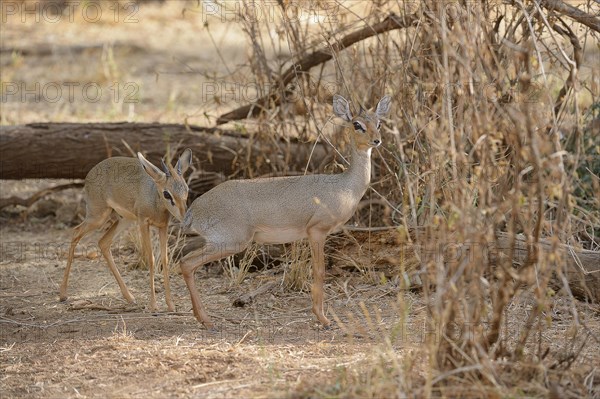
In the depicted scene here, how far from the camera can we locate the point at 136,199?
23.4ft

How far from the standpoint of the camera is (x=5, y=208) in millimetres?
9828

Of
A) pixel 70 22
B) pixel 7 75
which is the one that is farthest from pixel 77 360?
pixel 70 22

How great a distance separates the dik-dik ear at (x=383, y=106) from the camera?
21.7 feet

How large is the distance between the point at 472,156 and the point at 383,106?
982 millimetres

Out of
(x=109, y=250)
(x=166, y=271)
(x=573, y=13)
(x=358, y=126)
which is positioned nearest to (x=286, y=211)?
(x=358, y=126)

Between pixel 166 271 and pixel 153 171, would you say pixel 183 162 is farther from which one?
pixel 166 271

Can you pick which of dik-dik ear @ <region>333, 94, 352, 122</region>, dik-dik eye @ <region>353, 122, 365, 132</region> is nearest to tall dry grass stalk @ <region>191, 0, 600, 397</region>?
dik-dik eye @ <region>353, 122, 365, 132</region>

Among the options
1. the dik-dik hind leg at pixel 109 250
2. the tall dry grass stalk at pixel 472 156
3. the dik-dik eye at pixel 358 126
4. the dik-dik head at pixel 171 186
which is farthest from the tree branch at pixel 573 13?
the dik-dik hind leg at pixel 109 250

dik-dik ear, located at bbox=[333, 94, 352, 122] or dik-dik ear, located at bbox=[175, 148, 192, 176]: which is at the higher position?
dik-dik ear, located at bbox=[333, 94, 352, 122]

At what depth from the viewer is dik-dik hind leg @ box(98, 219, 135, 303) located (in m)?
7.29

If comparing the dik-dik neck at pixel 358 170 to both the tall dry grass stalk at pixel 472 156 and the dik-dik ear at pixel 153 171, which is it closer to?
the tall dry grass stalk at pixel 472 156

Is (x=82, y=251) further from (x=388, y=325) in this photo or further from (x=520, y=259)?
(x=520, y=259)

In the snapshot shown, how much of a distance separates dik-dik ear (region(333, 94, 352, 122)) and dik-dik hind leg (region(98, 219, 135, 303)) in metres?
2.17

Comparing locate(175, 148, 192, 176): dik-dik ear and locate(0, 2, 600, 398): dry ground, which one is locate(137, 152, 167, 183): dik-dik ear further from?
locate(0, 2, 600, 398): dry ground
